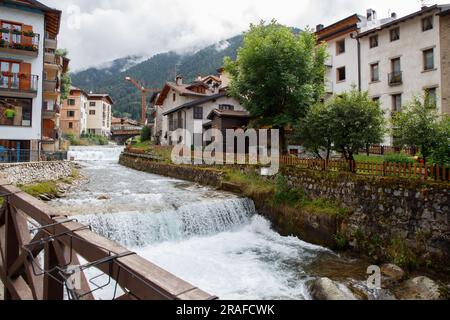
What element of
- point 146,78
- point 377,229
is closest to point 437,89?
point 377,229

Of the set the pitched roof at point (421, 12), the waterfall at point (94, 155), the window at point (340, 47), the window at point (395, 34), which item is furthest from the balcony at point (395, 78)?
the waterfall at point (94, 155)

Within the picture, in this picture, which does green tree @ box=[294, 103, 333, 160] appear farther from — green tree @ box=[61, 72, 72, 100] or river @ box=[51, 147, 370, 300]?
green tree @ box=[61, 72, 72, 100]

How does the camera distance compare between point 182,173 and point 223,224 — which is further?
point 182,173

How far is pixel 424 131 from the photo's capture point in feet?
37.1

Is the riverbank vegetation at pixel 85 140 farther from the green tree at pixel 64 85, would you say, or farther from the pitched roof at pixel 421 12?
the pitched roof at pixel 421 12

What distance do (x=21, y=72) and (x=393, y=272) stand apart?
28189mm

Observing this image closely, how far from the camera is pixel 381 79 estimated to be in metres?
26.5

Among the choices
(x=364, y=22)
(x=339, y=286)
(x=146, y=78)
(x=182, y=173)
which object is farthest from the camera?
(x=146, y=78)

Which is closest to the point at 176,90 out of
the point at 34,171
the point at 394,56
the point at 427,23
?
the point at 34,171

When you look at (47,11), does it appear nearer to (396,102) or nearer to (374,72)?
(374,72)

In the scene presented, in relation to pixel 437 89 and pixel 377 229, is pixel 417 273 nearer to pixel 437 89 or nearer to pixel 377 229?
pixel 377 229

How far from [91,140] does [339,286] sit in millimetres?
70348

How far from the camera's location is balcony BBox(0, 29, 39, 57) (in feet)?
74.8

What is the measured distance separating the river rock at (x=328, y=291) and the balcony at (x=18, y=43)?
87.1 ft
